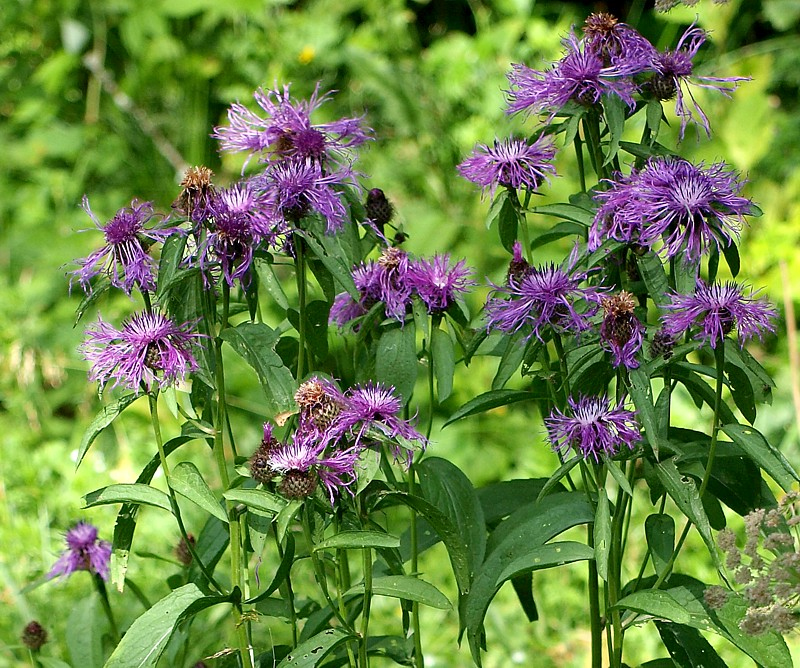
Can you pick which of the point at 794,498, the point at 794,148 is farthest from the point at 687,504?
the point at 794,148

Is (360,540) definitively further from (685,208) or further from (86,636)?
(86,636)

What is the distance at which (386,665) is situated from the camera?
5.67ft

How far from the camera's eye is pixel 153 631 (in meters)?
0.96

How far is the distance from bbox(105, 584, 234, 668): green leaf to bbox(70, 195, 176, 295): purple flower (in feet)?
0.97

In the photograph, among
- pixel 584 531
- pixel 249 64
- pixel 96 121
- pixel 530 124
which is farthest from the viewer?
pixel 96 121

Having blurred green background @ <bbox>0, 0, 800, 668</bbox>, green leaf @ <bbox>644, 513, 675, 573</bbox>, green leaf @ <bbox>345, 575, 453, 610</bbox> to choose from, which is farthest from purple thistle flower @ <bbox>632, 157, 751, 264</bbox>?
blurred green background @ <bbox>0, 0, 800, 668</bbox>

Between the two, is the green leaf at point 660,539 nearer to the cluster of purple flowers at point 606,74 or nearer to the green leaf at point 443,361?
the green leaf at point 443,361

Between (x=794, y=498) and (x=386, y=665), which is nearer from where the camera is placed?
(x=794, y=498)

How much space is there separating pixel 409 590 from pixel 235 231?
0.36m

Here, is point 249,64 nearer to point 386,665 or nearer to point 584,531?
point 584,531

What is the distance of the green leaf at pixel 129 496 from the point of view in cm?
92

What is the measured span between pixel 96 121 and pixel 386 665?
2.34 metres

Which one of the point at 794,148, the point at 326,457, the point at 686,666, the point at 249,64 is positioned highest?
the point at 249,64

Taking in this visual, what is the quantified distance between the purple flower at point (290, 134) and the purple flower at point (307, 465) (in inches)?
11.9
